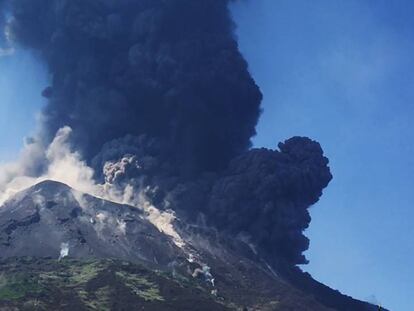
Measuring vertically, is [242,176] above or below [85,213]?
above

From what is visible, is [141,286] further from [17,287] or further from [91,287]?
[17,287]

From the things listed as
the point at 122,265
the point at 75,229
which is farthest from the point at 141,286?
the point at 75,229

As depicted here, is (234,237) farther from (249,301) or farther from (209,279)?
(249,301)

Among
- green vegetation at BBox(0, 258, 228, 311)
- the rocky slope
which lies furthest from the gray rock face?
green vegetation at BBox(0, 258, 228, 311)

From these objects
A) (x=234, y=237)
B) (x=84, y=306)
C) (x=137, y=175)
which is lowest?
(x=84, y=306)

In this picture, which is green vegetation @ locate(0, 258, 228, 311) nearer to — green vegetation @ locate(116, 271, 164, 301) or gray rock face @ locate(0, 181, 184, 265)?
green vegetation @ locate(116, 271, 164, 301)

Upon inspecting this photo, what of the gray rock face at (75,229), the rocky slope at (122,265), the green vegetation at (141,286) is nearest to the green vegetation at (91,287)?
the green vegetation at (141,286)

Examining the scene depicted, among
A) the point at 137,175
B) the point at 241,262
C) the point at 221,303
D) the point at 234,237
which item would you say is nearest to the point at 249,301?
the point at 221,303

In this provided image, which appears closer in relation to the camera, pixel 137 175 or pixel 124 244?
pixel 124 244
